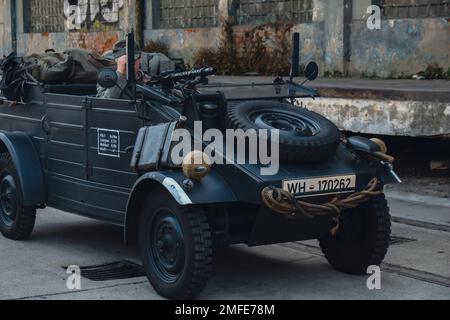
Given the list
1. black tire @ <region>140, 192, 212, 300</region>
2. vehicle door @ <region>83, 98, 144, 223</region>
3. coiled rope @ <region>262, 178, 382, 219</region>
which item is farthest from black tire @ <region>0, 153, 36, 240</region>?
coiled rope @ <region>262, 178, 382, 219</region>

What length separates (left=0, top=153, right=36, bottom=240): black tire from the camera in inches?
302

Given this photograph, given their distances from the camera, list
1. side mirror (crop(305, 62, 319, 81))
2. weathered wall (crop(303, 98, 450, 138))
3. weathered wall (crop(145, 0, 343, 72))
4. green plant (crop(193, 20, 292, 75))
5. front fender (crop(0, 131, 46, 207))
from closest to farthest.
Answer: side mirror (crop(305, 62, 319, 81)) → front fender (crop(0, 131, 46, 207)) → weathered wall (crop(303, 98, 450, 138)) → weathered wall (crop(145, 0, 343, 72)) → green plant (crop(193, 20, 292, 75))

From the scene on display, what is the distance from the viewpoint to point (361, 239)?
6496 millimetres

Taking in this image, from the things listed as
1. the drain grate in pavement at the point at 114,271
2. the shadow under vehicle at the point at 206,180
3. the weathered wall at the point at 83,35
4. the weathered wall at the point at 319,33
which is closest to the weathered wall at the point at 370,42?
the weathered wall at the point at 319,33

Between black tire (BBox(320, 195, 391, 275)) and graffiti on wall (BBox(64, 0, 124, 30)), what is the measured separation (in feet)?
45.5

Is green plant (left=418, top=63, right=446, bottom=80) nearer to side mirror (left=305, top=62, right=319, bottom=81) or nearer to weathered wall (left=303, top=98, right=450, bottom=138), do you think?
weathered wall (left=303, top=98, right=450, bottom=138)

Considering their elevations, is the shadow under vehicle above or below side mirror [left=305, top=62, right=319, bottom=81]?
below

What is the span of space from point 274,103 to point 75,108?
5.64ft

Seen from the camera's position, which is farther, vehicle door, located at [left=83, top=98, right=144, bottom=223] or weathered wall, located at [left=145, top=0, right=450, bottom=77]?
weathered wall, located at [left=145, top=0, right=450, bottom=77]

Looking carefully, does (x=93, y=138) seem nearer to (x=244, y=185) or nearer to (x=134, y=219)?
(x=134, y=219)

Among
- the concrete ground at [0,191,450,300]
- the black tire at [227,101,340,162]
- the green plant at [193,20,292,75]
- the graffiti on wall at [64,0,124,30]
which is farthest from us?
the graffiti on wall at [64,0,124,30]

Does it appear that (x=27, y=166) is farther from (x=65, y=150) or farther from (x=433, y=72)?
(x=433, y=72)

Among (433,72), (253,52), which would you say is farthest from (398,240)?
(253,52)

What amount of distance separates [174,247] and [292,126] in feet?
3.83
